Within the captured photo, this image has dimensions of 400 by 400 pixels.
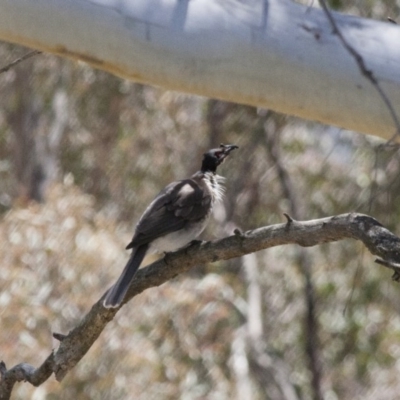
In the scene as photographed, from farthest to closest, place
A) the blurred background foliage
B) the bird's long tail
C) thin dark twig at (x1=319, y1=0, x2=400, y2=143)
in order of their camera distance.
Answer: the blurred background foliage → the bird's long tail → thin dark twig at (x1=319, y1=0, x2=400, y2=143)

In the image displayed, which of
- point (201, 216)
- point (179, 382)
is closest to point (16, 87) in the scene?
point (179, 382)

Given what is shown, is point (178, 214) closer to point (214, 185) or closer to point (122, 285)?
point (214, 185)

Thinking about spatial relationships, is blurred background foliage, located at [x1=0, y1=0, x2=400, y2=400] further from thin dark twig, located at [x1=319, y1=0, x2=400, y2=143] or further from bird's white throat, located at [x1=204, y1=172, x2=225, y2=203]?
thin dark twig, located at [x1=319, y1=0, x2=400, y2=143]

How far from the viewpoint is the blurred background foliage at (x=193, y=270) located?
28.4 feet

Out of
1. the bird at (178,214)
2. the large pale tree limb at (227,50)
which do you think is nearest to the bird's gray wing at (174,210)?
the bird at (178,214)

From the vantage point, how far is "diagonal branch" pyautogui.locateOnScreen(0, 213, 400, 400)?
3066 mm

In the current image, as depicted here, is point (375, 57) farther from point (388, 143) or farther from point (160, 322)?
point (160, 322)

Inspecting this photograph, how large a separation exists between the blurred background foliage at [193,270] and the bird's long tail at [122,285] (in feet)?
11.1

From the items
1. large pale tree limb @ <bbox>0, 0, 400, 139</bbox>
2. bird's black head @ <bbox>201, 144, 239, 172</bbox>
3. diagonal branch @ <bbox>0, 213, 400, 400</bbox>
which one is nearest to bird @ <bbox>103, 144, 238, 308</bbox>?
bird's black head @ <bbox>201, 144, 239, 172</bbox>

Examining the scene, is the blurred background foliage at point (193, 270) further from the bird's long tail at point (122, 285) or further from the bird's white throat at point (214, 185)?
the bird's long tail at point (122, 285)

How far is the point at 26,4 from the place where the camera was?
272 centimetres

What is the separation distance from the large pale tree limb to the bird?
2367mm

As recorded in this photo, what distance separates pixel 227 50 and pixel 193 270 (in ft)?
27.6

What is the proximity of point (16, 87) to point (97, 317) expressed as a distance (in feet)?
29.3
